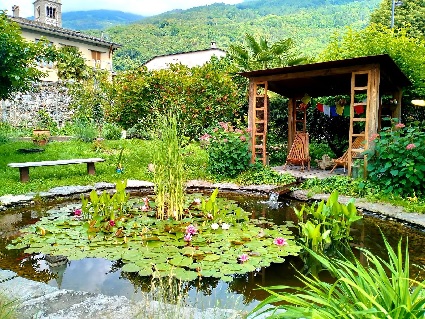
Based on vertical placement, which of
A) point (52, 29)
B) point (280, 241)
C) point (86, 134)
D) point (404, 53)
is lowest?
point (280, 241)

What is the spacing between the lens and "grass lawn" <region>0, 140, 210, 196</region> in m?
7.17

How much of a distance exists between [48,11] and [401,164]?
Result: 134 feet

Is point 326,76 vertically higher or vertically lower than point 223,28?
lower

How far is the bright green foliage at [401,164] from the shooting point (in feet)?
19.4

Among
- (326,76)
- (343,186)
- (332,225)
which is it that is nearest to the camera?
(332,225)

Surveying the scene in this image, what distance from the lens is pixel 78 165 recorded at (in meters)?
9.09

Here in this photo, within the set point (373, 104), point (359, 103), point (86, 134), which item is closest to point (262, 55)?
point (86, 134)

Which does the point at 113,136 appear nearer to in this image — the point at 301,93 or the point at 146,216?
the point at 301,93

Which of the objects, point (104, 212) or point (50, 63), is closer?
point (104, 212)

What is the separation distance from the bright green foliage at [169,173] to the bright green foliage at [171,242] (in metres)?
0.18

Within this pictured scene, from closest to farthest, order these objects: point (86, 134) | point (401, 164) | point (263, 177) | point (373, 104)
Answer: point (401, 164) < point (373, 104) < point (263, 177) < point (86, 134)

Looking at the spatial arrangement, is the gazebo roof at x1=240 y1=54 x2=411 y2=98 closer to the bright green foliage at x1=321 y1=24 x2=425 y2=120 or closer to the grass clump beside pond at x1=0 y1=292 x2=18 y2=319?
the bright green foliage at x1=321 y1=24 x2=425 y2=120

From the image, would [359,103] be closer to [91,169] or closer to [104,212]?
[104,212]

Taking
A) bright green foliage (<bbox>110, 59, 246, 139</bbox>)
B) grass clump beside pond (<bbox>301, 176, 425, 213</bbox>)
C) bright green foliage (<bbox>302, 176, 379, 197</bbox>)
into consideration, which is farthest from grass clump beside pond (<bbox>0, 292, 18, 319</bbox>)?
bright green foliage (<bbox>110, 59, 246, 139</bbox>)
